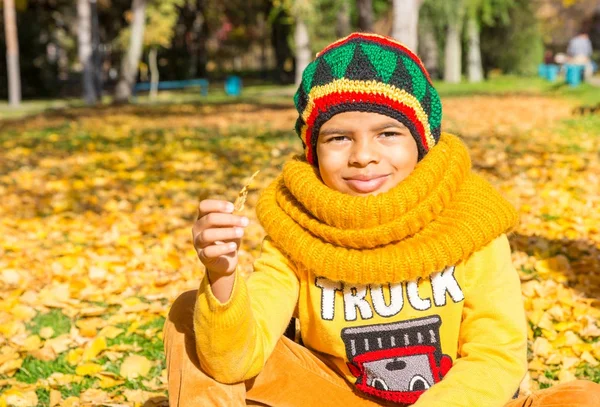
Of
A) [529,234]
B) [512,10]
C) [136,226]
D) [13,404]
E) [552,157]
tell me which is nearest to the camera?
[13,404]

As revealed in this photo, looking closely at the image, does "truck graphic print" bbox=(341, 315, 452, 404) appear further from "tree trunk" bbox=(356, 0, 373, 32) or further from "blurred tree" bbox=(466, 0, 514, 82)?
"blurred tree" bbox=(466, 0, 514, 82)

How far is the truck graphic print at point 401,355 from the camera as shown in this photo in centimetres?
207

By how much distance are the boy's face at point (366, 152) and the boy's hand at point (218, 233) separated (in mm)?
466

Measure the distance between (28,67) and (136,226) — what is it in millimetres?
22084

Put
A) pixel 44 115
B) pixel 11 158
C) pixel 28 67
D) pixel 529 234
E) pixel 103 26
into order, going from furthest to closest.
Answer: pixel 103 26, pixel 28 67, pixel 44 115, pixel 11 158, pixel 529 234

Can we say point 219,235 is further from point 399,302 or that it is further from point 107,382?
point 107,382

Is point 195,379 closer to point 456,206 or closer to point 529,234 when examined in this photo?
point 456,206

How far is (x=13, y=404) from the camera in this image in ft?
9.87

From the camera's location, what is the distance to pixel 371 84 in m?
1.99

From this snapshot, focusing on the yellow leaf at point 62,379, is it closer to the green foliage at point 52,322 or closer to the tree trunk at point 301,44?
the green foliage at point 52,322

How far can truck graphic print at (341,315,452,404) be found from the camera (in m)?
2.07

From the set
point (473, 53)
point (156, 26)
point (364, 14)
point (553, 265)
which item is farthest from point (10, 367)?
point (473, 53)

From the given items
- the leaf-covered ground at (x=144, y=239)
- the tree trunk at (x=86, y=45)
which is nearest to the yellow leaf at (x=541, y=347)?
the leaf-covered ground at (x=144, y=239)

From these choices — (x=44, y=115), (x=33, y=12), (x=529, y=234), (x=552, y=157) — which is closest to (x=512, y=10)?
(x=33, y=12)
